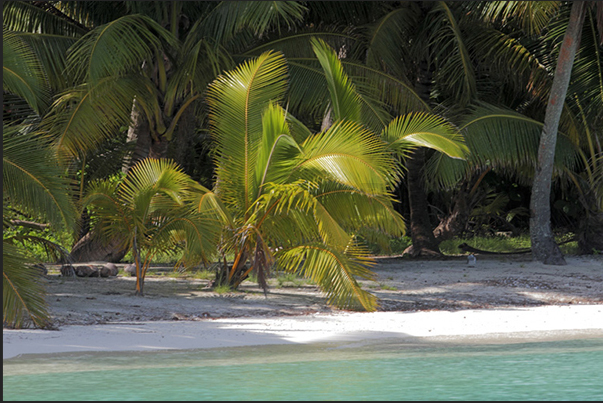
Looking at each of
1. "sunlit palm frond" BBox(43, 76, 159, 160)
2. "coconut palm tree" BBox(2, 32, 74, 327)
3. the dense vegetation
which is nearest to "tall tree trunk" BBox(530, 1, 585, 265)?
the dense vegetation

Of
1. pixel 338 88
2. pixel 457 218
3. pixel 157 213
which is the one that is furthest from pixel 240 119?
pixel 457 218

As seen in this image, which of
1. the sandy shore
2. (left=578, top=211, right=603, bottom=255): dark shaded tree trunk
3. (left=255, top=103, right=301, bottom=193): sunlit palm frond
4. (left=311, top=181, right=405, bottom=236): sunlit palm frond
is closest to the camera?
the sandy shore

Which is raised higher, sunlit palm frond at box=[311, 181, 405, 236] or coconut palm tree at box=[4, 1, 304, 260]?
coconut palm tree at box=[4, 1, 304, 260]

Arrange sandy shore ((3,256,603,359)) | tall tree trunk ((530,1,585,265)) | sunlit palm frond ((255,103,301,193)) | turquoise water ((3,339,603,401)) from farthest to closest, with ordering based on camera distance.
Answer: tall tree trunk ((530,1,585,265)), sunlit palm frond ((255,103,301,193)), sandy shore ((3,256,603,359)), turquoise water ((3,339,603,401))

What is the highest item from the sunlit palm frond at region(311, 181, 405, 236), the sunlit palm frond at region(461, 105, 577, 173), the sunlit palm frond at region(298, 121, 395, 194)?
the sunlit palm frond at region(461, 105, 577, 173)

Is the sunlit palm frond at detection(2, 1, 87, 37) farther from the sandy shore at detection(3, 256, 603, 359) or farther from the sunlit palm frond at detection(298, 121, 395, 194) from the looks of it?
the sunlit palm frond at detection(298, 121, 395, 194)

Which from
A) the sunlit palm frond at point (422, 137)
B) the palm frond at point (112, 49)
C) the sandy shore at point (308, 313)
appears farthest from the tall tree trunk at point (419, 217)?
the palm frond at point (112, 49)

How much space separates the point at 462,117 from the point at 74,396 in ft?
33.1

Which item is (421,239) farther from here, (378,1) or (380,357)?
(380,357)

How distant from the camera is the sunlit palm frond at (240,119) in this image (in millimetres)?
9531

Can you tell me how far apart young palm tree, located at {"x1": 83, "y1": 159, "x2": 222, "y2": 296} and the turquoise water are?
241 centimetres

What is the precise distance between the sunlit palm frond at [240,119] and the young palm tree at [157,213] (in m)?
0.43

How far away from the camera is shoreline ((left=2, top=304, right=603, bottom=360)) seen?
6.78m

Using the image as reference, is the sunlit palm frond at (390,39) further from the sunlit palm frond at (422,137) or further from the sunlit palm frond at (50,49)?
the sunlit palm frond at (50,49)
